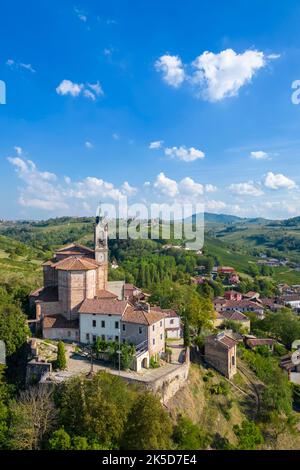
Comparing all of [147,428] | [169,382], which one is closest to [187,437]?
[147,428]

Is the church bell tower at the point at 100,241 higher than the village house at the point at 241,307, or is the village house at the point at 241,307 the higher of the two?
the church bell tower at the point at 100,241

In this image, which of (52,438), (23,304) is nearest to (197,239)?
(23,304)

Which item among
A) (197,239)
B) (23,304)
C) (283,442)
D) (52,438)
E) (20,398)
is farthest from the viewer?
(197,239)

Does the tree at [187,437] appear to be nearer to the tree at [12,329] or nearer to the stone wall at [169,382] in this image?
the stone wall at [169,382]

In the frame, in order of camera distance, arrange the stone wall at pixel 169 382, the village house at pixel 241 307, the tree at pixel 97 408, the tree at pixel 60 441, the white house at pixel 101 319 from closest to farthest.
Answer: the tree at pixel 60 441, the tree at pixel 97 408, the stone wall at pixel 169 382, the white house at pixel 101 319, the village house at pixel 241 307

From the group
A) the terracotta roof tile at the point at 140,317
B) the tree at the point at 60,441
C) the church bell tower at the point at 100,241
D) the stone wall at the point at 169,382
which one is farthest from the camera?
the church bell tower at the point at 100,241

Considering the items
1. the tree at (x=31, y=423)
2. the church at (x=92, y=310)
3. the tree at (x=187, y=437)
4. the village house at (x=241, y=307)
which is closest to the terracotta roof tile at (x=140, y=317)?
the church at (x=92, y=310)
